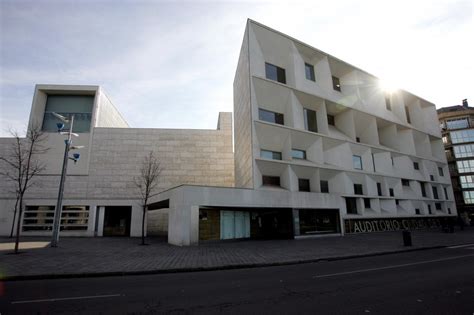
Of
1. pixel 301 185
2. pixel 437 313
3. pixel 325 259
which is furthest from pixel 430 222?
pixel 437 313

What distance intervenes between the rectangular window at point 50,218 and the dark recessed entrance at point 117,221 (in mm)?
2237

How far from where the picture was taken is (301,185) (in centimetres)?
2567

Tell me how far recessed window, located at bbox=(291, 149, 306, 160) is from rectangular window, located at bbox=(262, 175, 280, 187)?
11.4 feet

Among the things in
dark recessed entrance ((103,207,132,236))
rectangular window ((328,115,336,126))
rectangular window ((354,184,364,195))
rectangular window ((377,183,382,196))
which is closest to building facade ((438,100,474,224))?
rectangular window ((377,183,382,196))

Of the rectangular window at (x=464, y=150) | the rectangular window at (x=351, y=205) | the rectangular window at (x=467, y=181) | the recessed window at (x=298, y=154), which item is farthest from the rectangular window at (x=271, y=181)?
the rectangular window at (x=464, y=150)

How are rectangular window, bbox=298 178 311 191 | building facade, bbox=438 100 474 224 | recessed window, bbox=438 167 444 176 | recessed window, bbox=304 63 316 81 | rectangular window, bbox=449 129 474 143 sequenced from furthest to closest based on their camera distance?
rectangular window, bbox=449 129 474 143
building facade, bbox=438 100 474 224
recessed window, bbox=438 167 444 176
recessed window, bbox=304 63 316 81
rectangular window, bbox=298 178 311 191

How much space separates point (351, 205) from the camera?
27172 mm

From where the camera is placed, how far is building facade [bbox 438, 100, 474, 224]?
5069 cm

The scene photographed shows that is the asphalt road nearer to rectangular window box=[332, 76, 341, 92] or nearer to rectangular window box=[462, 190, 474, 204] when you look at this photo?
rectangular window box=[332, 76, 341, 92]

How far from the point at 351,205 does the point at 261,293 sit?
80.9 feet

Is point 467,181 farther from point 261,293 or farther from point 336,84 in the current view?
A: point 261,293

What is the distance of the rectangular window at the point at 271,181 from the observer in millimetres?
23688

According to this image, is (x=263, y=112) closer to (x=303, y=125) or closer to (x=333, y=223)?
(x=303, y=125)

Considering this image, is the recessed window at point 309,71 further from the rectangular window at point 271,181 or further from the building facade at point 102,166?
the rectangular window at point 271,181
